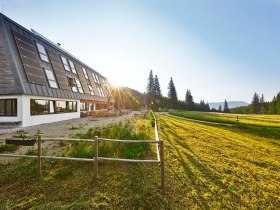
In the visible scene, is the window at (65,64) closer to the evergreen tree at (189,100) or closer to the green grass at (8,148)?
the green grass at (8,148)

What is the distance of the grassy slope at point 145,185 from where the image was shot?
5145 mm

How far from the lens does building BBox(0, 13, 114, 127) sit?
57.6ft

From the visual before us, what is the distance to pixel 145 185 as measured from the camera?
6.01 m

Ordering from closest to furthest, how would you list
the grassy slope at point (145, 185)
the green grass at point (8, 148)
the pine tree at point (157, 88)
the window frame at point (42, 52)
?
the grassy slope at point (145, 185)
the green grass at point (8, 148)
the window frame at point (42, 52)
the pine tree at point (157, 88)

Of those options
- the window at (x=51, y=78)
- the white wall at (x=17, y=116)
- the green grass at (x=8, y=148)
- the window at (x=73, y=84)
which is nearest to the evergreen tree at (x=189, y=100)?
the window at (x=73, y=84)

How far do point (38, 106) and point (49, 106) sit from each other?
207 centimetres

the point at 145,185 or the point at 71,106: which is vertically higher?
the point at 71,106

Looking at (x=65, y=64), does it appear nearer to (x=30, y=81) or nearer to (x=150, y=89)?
(x=30, y=81)

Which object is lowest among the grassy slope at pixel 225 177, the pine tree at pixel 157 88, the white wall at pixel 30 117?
the grassy slope at pixel 225 177

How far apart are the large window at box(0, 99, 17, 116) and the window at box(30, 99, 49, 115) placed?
5.16 feet

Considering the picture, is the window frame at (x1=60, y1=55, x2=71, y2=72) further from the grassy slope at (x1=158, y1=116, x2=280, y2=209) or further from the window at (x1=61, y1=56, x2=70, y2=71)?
the grassy slope at (x1=158, y1=116, x2=280, y2=209)

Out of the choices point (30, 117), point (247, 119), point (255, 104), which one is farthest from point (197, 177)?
point (255, 104)

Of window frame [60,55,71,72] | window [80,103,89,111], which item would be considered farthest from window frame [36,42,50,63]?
window [80,103,89,111]

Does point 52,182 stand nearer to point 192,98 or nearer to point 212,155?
point 212,155
